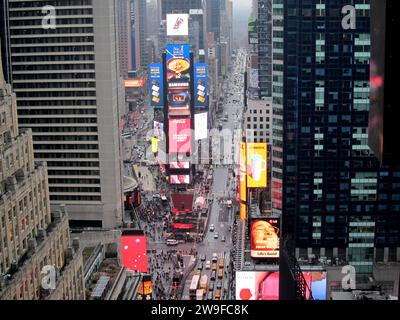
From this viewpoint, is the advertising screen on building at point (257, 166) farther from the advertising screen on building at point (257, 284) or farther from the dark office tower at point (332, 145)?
the advertising screen on building at point (257, 284)

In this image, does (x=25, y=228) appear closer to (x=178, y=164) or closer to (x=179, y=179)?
(x=179, y=179)

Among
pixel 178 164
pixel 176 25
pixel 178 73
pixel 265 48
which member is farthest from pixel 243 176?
pixel 176 25

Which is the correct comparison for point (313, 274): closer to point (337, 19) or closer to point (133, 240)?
point (133, 240)

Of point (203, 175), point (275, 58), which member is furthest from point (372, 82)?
point (203, 175)

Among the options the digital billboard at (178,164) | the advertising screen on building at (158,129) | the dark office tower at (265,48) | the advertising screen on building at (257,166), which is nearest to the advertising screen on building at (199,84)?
the advertising screen on building at (158,129)
